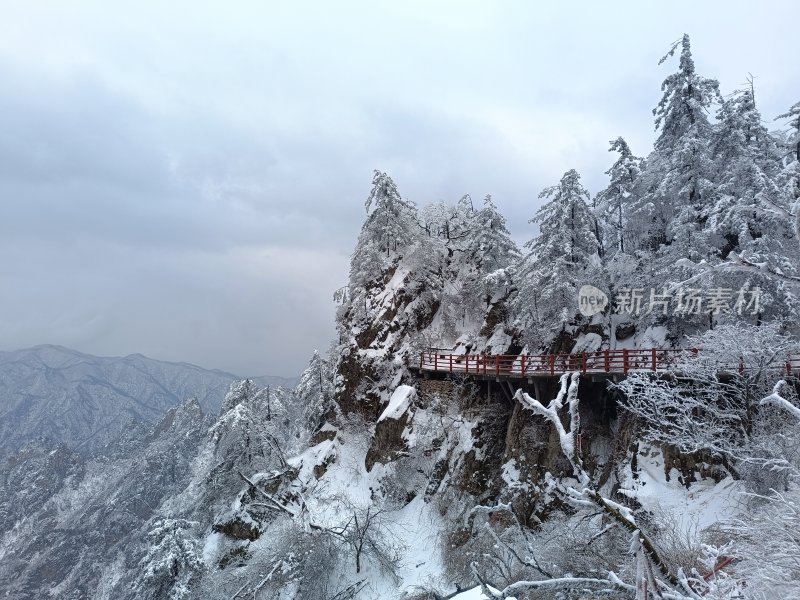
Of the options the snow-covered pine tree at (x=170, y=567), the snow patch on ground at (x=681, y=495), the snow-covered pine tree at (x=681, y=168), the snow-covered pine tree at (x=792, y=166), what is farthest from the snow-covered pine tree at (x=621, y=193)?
the snow-covered pine tree at (x=170, y=567)

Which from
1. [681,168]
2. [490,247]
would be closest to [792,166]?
[681,168]

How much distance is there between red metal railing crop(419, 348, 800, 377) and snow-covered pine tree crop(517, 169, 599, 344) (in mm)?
2509

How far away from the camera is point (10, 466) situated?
6762 inches

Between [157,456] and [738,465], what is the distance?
Answer: 139 meters

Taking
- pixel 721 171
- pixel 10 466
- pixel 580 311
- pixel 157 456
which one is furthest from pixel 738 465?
pixel 10 466

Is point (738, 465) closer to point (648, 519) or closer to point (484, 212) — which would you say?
point (648, 519)

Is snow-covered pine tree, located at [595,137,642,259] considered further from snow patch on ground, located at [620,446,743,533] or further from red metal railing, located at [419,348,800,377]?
snow patch on ground, located at [620,446,743,533]

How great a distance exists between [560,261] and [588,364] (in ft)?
19.5

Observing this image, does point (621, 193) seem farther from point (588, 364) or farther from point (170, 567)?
point (170, 567)

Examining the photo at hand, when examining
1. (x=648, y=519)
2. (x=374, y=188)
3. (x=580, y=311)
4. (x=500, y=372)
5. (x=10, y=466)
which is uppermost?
(x=374, y=188)

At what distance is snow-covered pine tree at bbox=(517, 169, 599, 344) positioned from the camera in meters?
23.5

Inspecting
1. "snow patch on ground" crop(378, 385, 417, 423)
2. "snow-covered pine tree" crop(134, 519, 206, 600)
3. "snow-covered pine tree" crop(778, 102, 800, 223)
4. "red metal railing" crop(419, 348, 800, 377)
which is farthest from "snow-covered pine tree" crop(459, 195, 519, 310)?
"snow-covered pine tree" crop(134, 519, 206, 600)

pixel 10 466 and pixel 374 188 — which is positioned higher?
pixel 374 188

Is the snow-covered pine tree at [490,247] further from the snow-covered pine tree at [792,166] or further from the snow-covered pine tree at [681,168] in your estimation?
the snow-covered pine tree at [792,166]
